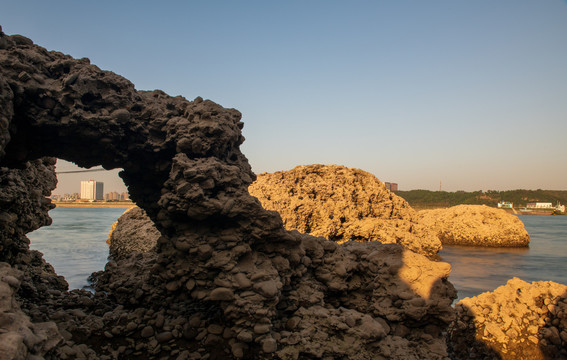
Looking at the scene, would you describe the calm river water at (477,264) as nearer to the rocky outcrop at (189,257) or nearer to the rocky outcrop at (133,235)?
the rocky outcrop at (133,235)

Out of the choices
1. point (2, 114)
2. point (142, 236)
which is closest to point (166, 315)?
point (2, 114)

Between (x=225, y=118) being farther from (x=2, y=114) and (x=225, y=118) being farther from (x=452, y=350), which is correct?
(x=452, y=350)

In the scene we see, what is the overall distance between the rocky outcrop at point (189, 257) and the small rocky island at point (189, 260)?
0.05 feet

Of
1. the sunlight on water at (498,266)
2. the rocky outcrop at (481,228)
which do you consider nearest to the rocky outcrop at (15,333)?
the sunlight on water at (498,266)

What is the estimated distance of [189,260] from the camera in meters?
4.57

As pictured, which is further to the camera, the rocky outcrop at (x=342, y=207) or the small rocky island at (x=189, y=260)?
the rocky outcrop at (x=342, y=207)

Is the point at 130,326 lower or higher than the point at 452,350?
higher

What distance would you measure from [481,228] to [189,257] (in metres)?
24.1

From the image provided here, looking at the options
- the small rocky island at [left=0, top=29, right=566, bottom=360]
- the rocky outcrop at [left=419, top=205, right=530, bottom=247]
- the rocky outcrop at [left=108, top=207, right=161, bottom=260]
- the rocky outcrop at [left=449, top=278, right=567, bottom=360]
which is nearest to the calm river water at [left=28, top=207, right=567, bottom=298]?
the rocky outcrop at [left=108, top=207, right=161, bottom=260]

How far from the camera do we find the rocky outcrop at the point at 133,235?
1280 centimetres

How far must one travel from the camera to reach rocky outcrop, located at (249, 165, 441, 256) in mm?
12047

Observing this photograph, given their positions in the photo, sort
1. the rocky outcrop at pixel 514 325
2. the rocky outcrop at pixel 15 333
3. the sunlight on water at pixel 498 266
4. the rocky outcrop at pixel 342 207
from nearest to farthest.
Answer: the rocky outcrop at pixel 15 333
the rocky outcrop at pixel 514 325
the rocky outcrop at pixel 342 207
the sunlight on water at pixel 498 266

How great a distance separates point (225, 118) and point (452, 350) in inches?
229

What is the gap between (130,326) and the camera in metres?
4.57
